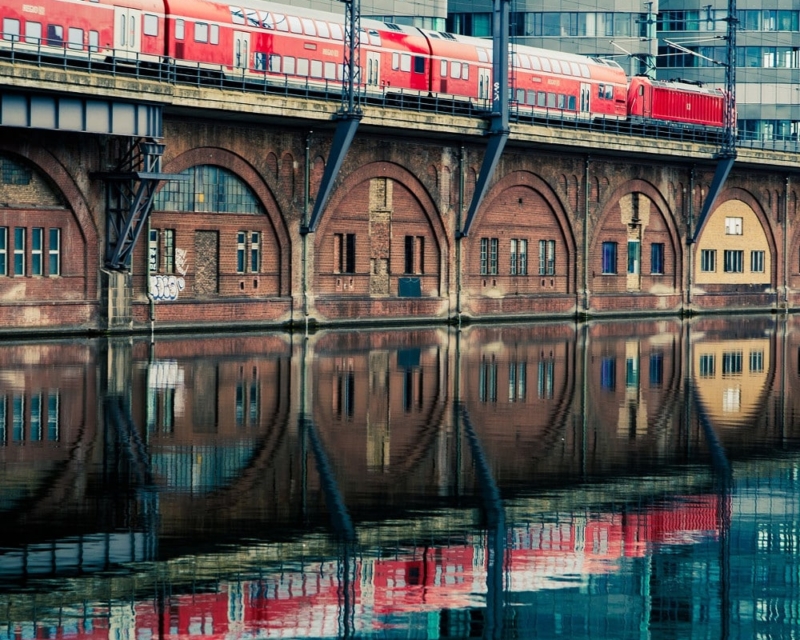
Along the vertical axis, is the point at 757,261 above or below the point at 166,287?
above

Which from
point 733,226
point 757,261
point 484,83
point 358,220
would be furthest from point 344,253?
point 757,261

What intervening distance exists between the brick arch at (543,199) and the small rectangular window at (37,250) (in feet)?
66.9

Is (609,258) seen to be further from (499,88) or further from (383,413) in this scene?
(383,413)

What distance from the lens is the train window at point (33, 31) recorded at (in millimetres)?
41531

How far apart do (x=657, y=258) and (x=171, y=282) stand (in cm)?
2992

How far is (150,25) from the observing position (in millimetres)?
45375

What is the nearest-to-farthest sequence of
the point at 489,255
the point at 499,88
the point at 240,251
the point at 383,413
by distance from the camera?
the point at 383,413 < the point at 240,251 < the point at 499,88 < the point at 489,255

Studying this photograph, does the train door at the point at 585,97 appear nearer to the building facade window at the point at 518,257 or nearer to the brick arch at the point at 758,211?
the building facade window at the point at 518,257

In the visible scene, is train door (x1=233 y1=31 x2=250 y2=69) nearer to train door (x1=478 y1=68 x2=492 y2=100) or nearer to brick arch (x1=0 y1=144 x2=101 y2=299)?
brick arch (x1=0 y1=144 x2=101 y2=299)

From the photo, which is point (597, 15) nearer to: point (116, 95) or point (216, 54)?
point (216, 54)

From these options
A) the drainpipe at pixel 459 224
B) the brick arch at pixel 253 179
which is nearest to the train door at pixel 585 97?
the drainpipe at pixel 459 224

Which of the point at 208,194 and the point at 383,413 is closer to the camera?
the point at 383,413

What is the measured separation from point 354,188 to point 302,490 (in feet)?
125

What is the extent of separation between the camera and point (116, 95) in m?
42.2
